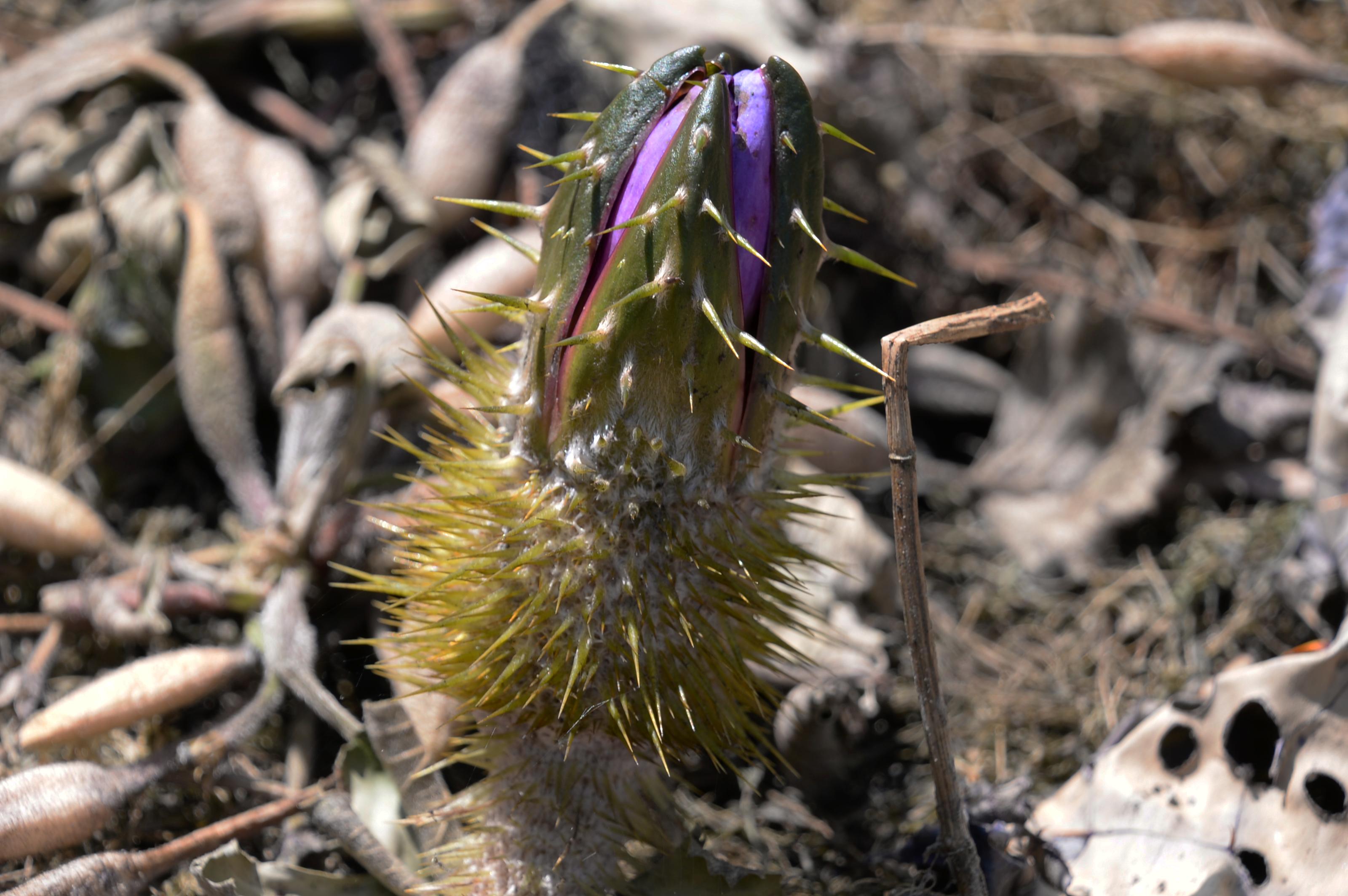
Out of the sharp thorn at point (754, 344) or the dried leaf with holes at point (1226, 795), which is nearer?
the sharp thorn at point (754, 344)

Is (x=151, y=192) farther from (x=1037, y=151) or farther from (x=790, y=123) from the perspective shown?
(x=1037, y=151)

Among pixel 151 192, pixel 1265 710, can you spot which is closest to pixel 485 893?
pixel 1265 710

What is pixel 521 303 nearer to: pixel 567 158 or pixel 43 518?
pixel 567 158

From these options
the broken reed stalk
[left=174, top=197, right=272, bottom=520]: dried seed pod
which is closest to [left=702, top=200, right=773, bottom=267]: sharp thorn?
the broken reed stalk

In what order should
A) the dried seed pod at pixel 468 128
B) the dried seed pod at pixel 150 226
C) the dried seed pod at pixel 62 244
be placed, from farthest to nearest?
1. the dried seed pod at pixel 468 128
2. the dried seed pod at pixel 62 244
3. the dried seed pod at pixel 150 226

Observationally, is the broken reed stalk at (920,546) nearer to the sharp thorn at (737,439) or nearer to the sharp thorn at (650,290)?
the sharp thorn at (737,439)

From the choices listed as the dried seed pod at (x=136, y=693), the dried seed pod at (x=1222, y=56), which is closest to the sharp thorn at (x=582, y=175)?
the dried seed pod at (x=136, y=693)
